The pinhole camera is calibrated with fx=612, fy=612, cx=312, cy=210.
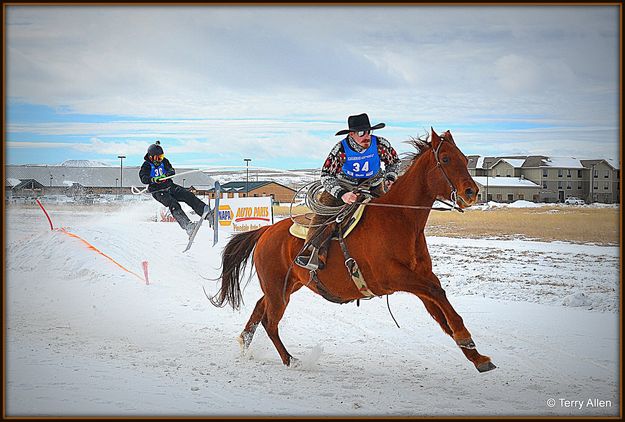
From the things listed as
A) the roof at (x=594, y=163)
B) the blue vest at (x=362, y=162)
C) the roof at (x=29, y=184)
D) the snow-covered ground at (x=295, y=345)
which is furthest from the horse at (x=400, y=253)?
the roof at (x=29, y=184)

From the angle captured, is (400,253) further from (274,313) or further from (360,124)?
(274,313)

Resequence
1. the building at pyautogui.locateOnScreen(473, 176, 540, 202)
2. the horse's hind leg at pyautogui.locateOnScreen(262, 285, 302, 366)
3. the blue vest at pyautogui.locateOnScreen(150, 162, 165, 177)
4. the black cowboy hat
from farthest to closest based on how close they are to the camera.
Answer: the building at pyautogui.locateOnScreen(473, 176, 540, 202), the blue vest at pyautogui.locateOnScreen(150, 162, 165, 177), the horse's hind leg at pyautogui.locateOnScreen(262, 285, 302, 366), the black cowboy hat

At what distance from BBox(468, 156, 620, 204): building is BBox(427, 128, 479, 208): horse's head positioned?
7.95m

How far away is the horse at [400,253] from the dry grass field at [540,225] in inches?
432

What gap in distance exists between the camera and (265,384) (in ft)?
19.6

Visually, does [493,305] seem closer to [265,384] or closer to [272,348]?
[272,348]

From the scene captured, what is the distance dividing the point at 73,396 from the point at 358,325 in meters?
4.23

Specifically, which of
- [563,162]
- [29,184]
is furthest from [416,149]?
[29,184]

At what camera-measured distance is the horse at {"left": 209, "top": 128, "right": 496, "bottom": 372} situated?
5.50 metres

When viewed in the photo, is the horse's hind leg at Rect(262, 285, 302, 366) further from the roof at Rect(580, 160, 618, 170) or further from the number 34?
the roof at Rect(580, 160, 618, 170)

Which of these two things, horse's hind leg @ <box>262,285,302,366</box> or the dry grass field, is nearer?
horse's hind leg @ <box>262,285,302,366</box>

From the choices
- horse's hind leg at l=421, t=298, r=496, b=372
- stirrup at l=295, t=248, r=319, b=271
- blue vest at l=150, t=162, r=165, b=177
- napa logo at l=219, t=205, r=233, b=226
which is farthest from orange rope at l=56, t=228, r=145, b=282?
horse's hind leg at l=421, t=298, r=496, b=372

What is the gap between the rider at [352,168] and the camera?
641 centimetres

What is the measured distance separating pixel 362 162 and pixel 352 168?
0.41 ft
